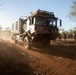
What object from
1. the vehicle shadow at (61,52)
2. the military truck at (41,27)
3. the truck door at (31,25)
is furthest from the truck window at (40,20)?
the vehicle shadow at (61,52)

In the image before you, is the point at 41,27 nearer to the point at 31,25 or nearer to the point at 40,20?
the point at 40,20

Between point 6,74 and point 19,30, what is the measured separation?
457 inches

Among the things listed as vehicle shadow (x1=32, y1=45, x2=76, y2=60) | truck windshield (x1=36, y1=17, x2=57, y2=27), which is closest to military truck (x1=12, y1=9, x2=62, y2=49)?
truck windshield (x1=36, y1=17, x2=57, y2=27)

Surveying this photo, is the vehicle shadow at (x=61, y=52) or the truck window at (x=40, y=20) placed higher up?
the truck window at (x=40, y=20)

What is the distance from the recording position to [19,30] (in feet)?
67.1

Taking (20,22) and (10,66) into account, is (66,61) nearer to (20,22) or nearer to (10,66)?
(10,66)

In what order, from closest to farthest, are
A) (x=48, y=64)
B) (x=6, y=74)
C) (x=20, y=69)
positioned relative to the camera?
(x=6, y=74) < (x=20, y=69) < (x=48, y=64)

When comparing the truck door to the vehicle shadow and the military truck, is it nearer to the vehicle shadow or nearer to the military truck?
the military truck

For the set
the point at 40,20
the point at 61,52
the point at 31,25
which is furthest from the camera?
the point at 31,25

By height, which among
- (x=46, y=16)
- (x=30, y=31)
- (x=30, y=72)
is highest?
(x=46, y=16)

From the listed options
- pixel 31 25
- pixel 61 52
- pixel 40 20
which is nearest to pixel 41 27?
pixel 40 20

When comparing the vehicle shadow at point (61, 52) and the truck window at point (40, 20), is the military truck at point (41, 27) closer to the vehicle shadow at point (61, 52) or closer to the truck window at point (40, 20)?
the truck window at point (40, 20)

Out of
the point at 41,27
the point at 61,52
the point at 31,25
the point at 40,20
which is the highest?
the point at 40,20

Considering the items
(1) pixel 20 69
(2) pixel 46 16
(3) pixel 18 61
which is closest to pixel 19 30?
(2) pixel 46 16
